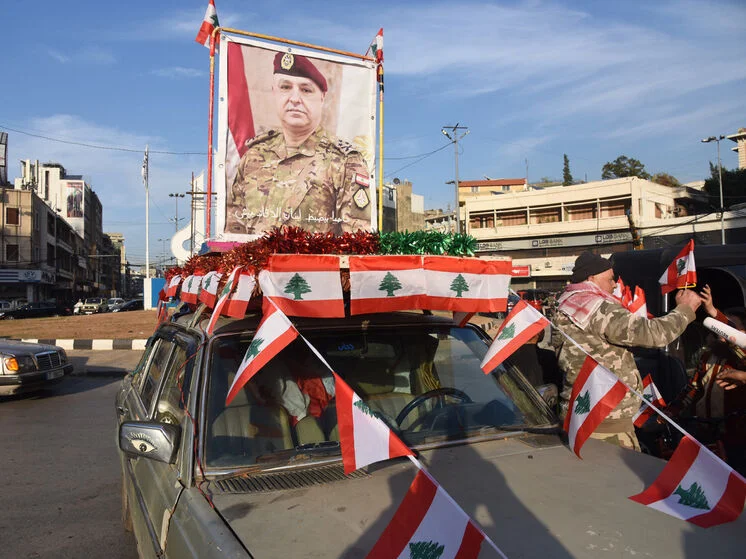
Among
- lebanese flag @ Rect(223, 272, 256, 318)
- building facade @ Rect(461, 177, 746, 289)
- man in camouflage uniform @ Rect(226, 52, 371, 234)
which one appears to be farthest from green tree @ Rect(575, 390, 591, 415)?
building facade @ Rect(461, 177, 746, 289)

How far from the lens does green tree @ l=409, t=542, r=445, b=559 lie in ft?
5.71

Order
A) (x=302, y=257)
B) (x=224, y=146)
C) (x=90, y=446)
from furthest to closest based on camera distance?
(x=90, y=446) → (x=224, y=146) → (x=302, y=257)

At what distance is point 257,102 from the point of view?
4578 mm

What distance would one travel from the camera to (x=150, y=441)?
2402 millimetres

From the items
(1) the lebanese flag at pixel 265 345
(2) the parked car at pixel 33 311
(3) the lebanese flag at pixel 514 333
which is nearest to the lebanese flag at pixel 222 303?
(1) the lebanese flag at pixel 265 345

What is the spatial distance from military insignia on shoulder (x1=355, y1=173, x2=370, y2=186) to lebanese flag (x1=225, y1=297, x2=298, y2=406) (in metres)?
2.55

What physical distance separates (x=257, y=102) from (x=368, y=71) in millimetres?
994

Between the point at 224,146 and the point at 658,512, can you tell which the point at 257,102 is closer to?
the point at 224,146

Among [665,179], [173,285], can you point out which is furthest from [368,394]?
[665,179]

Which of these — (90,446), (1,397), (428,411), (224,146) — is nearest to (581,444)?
(428,411)

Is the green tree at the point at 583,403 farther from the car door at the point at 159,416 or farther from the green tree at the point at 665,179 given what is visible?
the green tree at the point at 665,179

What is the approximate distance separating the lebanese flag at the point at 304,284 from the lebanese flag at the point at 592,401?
117 cm

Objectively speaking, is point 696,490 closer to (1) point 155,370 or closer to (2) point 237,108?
(1) point 155,370

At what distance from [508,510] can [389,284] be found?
43.4 inches
